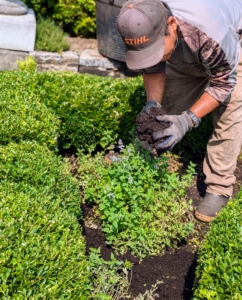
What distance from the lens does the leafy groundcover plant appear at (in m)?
3.73

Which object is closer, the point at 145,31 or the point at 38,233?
the point at 38,233

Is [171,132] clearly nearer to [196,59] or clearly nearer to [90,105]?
[196,59]

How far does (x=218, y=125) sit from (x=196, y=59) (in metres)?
0.82

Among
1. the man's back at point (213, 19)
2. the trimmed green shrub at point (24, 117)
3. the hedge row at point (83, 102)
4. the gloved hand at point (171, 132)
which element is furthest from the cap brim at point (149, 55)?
the hedge row at point (83, 102)

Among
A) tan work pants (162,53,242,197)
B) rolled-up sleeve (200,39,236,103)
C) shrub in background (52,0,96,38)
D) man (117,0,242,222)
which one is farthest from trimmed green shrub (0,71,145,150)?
shrub in background (52,0,96,38)

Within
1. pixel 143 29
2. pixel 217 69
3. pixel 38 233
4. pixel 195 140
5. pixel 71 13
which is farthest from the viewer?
pixel 71 13

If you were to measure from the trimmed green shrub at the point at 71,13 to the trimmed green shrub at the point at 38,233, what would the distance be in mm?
3682

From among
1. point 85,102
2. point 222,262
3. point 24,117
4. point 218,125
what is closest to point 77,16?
point 85,102

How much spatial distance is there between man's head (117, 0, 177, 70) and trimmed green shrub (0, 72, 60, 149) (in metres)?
1.22

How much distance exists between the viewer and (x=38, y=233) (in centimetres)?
287

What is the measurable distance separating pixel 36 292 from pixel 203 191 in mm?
2662

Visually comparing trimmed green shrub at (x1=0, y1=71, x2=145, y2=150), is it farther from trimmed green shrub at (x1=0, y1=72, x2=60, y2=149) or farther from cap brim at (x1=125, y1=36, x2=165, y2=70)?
cap brim at (x1=125, y1=36, x2=165, y2=70)

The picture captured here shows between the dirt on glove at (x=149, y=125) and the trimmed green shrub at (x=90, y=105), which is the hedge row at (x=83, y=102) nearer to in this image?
the trimmed green shrub at (x=90, y=105)

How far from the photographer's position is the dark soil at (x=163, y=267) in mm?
3570
